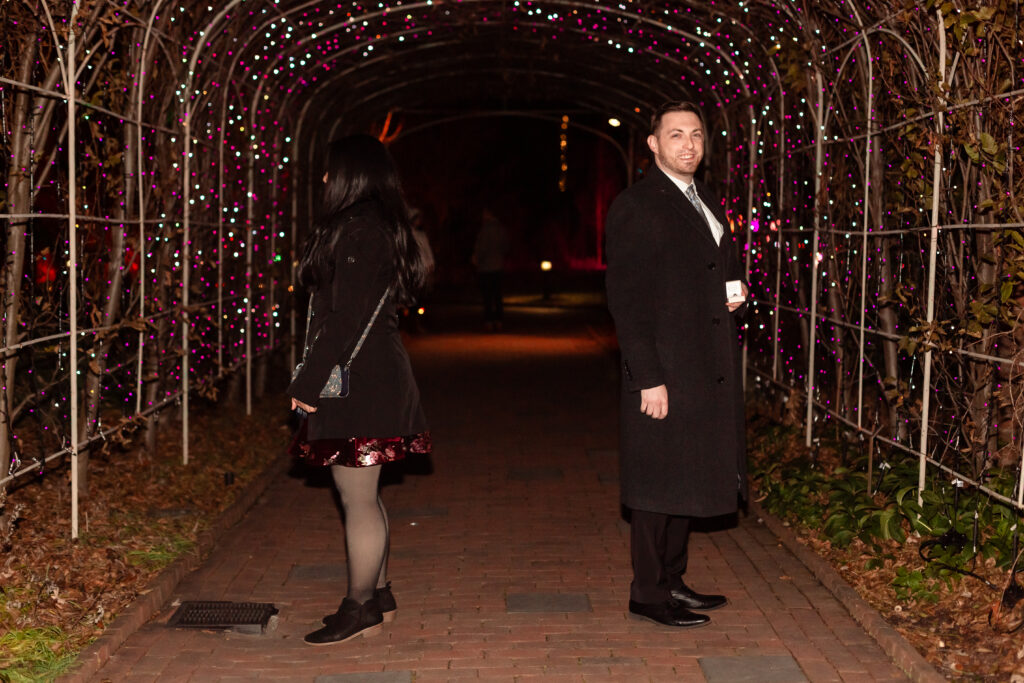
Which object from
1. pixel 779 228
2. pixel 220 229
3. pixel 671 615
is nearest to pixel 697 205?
pixel 671 615

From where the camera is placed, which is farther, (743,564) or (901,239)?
(901,239)

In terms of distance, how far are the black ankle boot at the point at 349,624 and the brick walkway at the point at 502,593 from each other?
4 cm

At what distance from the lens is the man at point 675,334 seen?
490 centimetres

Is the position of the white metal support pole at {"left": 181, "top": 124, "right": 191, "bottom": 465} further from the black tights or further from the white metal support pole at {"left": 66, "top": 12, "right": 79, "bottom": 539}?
the black tights

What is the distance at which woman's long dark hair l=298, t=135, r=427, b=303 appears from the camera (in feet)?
15.6

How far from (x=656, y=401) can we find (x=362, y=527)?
4.01 feet

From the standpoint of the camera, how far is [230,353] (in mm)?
9992

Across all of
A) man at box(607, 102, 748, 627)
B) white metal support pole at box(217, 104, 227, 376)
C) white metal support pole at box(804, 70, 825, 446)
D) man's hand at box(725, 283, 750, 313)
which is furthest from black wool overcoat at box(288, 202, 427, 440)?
white metal support pole at box(217, 104, 227, 376)

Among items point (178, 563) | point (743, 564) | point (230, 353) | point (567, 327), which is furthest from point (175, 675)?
point (567, 327)

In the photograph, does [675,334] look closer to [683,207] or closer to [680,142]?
[683,207]

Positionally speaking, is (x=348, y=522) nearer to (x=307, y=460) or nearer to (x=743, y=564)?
(x=307, y=460)

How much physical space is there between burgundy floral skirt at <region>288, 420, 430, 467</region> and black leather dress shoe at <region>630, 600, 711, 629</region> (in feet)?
3.91

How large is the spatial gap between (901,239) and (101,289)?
14.6 ft

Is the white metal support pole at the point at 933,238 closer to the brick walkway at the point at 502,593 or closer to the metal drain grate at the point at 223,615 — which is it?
the brick walkway at the point at 502,593
